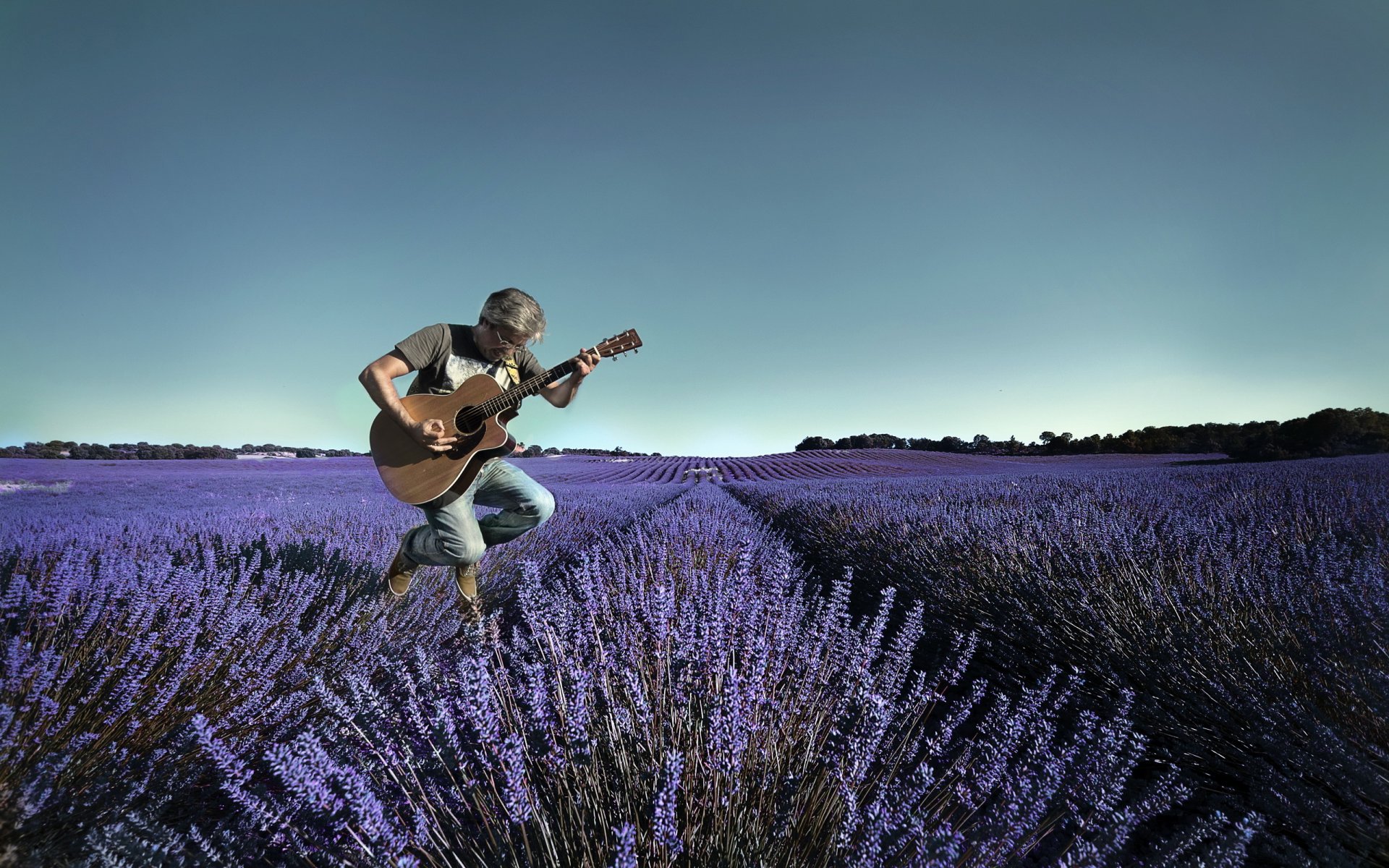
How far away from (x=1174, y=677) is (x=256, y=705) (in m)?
2.37

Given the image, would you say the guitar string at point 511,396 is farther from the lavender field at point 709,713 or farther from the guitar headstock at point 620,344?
the lavender field at point 709,713

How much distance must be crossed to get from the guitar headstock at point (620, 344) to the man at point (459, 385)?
0.29ft

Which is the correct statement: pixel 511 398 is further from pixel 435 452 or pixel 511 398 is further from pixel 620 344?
pixel 620 344

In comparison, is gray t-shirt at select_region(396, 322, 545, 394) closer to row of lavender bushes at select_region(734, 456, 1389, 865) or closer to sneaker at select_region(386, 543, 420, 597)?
sneaker at select_region(386, 543, 420, 597)

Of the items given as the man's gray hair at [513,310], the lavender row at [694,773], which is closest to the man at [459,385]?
→ the man's gray hair at [513,310]

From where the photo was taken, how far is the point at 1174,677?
1459 mm

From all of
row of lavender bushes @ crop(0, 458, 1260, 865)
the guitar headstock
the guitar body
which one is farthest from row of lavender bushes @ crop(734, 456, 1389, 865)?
the guitar body

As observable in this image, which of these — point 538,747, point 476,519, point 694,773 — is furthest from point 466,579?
point 694,773

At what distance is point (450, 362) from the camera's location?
1971mm

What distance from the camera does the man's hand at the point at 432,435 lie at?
1843 millimetres

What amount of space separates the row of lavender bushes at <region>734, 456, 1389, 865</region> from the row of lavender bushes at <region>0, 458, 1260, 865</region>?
0.42ft

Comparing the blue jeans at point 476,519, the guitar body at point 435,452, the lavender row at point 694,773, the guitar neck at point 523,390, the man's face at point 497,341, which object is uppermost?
the man's face at point 497,341

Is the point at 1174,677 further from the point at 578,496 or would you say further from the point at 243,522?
the point at 578,496

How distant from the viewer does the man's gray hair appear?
73.1 inches
